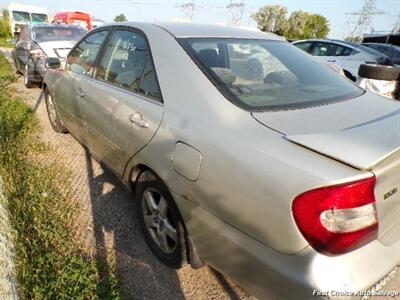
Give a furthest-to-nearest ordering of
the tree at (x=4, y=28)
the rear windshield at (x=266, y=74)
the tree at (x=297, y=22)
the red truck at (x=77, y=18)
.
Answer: the tree at (x=297, y=22), the tree at (x=4, y=28), the red truck at (x=77, y=18), the rear windshield at (x=266, y=74)

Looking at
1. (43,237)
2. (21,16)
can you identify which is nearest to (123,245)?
(43,237)

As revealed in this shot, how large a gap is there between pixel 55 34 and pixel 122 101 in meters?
6.38

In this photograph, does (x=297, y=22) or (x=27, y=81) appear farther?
(x=297, y=22)

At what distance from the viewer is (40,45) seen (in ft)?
23.8

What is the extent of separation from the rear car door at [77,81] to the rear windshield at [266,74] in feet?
4.53

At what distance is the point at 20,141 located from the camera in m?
4.37

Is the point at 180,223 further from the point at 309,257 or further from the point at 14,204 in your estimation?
the point at 14,204

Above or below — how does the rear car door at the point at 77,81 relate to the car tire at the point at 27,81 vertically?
above

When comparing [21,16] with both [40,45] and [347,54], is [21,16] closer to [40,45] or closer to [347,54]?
[40,45]

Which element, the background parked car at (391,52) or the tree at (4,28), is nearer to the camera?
the background parked car at (391,52)

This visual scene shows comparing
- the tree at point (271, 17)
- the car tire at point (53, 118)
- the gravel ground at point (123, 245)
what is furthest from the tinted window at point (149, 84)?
the tree at point (271, 17)

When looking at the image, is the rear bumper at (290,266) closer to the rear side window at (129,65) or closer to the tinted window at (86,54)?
the rear side window at (129,65)

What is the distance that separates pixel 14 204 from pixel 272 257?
235cm

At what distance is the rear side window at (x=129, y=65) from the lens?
A: 2377mm
